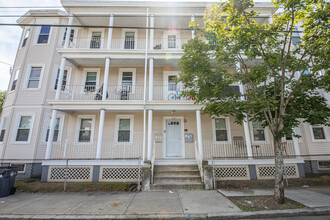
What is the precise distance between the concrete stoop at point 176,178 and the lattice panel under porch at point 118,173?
3.57ft

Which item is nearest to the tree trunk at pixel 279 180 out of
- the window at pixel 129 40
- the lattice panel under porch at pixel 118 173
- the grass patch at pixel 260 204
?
the grass patch at pixel 260 204

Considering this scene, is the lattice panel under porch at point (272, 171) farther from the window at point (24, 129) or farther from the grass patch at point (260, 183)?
the window at point (24, 129)

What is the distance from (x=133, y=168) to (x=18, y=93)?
29.2ft

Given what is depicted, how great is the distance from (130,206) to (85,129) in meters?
6.83

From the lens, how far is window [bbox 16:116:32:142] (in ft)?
31.1

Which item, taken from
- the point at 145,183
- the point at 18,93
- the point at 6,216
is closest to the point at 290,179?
the point at 145,183

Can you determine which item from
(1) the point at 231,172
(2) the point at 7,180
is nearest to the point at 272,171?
(1) the point at 231,172

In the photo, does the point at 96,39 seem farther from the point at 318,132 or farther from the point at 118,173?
the point at 318,132

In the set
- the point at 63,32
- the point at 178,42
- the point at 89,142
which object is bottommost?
the point at 89,142

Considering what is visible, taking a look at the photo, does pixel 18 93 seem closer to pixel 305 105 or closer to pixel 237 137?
pixel 237 137

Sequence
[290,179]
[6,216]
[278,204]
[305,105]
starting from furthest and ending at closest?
[290,179], [305,105], [278,204], [6,216]

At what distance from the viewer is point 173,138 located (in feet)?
33.0

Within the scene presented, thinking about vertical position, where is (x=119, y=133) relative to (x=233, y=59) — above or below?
below

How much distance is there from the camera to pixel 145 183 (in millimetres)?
6559
